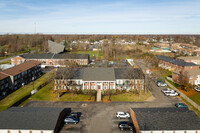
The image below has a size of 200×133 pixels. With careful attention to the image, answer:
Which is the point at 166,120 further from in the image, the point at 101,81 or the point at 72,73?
the point at 72,73

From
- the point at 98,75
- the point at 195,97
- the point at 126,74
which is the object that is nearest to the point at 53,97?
the point at 98,75

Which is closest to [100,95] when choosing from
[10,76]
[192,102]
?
[192,102]

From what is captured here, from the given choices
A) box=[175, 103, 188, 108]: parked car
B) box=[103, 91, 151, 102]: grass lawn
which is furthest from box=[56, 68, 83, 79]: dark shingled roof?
box=[175, 103, 188, 108]: parked car

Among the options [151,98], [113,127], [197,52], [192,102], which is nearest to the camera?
[113,127]

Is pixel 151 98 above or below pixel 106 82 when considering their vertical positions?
below

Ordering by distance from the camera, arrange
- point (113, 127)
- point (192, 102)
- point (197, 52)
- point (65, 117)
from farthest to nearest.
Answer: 1. point (197, 52)
2. point (192, 102)
3. point (65, 117)
4. point (113, 127)

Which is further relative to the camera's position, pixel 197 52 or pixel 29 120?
pixel 197 52

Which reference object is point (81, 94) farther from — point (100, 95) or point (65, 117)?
point (65, 117)
